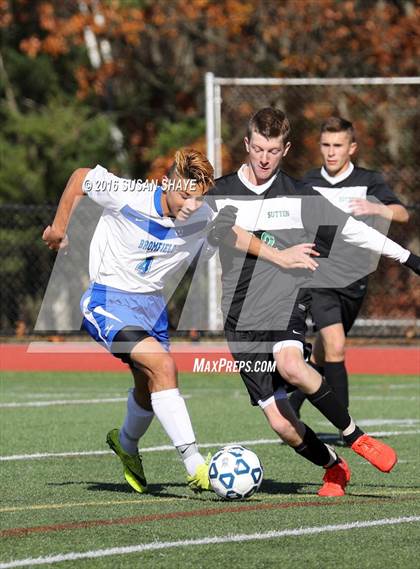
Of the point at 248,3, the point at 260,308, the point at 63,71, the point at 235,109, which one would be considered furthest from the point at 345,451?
the point at 63,71

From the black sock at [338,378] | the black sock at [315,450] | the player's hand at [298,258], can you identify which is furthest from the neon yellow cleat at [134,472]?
the black sock at [338,378]

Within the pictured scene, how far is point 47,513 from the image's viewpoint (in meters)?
6.50

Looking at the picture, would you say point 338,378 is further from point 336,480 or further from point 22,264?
point 22,264

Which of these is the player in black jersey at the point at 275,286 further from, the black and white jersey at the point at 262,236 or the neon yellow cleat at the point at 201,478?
the neon yellow cleat at the point at 201,478

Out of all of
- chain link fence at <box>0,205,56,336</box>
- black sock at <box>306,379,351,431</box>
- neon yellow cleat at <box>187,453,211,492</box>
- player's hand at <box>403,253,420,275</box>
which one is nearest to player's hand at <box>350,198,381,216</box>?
player's hand at <box>403,253,420,275</box>

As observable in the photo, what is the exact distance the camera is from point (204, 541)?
5695 millimetres

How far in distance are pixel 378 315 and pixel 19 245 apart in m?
5.11

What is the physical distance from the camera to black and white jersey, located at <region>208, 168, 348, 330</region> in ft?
25.1

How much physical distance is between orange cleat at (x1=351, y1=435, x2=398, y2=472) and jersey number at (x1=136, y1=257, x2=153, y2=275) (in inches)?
58.6

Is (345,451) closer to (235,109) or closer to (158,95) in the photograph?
(235,109)

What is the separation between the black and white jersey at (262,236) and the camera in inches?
301

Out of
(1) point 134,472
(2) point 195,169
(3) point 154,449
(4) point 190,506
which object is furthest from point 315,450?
(3) point 154,449

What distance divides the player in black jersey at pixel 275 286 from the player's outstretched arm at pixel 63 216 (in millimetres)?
764

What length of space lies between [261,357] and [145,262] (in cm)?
84
